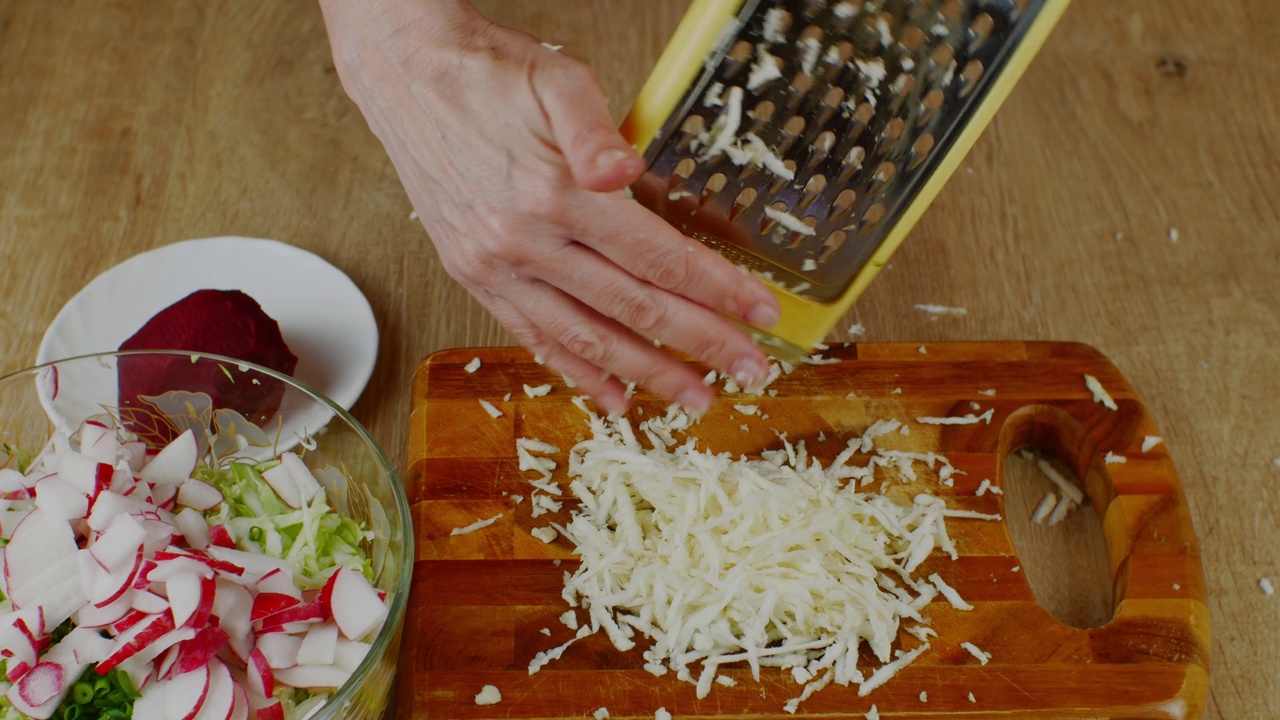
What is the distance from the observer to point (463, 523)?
1386mm

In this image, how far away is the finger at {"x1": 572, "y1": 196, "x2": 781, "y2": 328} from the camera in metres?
1.06

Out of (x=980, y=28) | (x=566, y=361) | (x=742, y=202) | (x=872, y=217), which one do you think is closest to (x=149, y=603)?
(x=566, y=361)

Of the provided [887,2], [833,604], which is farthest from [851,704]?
[887,2]

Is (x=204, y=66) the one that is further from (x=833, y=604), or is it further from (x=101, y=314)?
(x=833, y=604)

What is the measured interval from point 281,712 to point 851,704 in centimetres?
62

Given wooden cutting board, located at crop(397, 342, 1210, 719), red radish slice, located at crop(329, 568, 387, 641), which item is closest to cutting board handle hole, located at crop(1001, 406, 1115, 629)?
wooden cutting board, located at crop(397, 342, 1210, 719)

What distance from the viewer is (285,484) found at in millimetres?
1300

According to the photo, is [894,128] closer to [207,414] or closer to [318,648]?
[318,648]

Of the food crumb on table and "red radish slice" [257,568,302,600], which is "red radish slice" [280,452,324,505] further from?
the food crumb on table

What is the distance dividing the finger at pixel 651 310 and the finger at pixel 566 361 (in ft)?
0.37

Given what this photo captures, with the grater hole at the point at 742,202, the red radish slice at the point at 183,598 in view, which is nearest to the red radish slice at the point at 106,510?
the red radish slice at the point at 183,598

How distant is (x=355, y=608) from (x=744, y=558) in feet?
1.53

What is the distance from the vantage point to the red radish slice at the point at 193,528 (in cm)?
119

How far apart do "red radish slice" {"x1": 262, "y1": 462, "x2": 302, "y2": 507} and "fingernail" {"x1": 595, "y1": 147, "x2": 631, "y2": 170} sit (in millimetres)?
609
